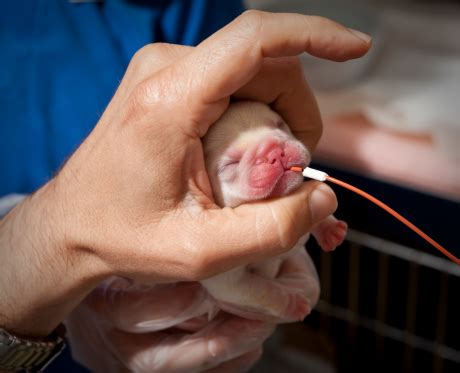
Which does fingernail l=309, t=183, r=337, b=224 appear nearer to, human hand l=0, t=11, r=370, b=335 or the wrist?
human hand l=0, t=11, r=370, b=335

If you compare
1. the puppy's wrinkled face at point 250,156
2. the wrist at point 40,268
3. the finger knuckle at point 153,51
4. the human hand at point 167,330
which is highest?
the finger knuckle at point 153,51

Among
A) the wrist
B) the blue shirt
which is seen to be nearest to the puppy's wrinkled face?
the wrist

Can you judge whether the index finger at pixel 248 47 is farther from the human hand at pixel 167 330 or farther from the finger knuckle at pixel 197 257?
the human hand at pixel 167 330

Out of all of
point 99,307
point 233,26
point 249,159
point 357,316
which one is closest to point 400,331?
point 357,316

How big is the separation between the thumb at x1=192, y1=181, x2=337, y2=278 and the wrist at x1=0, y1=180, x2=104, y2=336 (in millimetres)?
117

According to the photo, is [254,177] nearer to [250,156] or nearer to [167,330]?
[250,156]

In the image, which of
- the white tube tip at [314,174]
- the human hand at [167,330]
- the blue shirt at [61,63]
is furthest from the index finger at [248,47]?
the blue shirt at [61,63]

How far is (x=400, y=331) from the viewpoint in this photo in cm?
127

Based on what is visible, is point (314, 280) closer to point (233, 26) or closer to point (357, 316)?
point (233, 26)

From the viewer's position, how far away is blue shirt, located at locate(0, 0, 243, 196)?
87cm

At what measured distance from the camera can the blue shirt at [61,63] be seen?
873 mm

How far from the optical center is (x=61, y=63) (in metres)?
0.90

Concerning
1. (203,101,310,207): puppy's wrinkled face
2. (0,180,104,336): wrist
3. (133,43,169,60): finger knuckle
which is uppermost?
(133,43,169,60): finger knuckle

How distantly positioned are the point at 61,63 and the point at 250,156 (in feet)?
1.48
